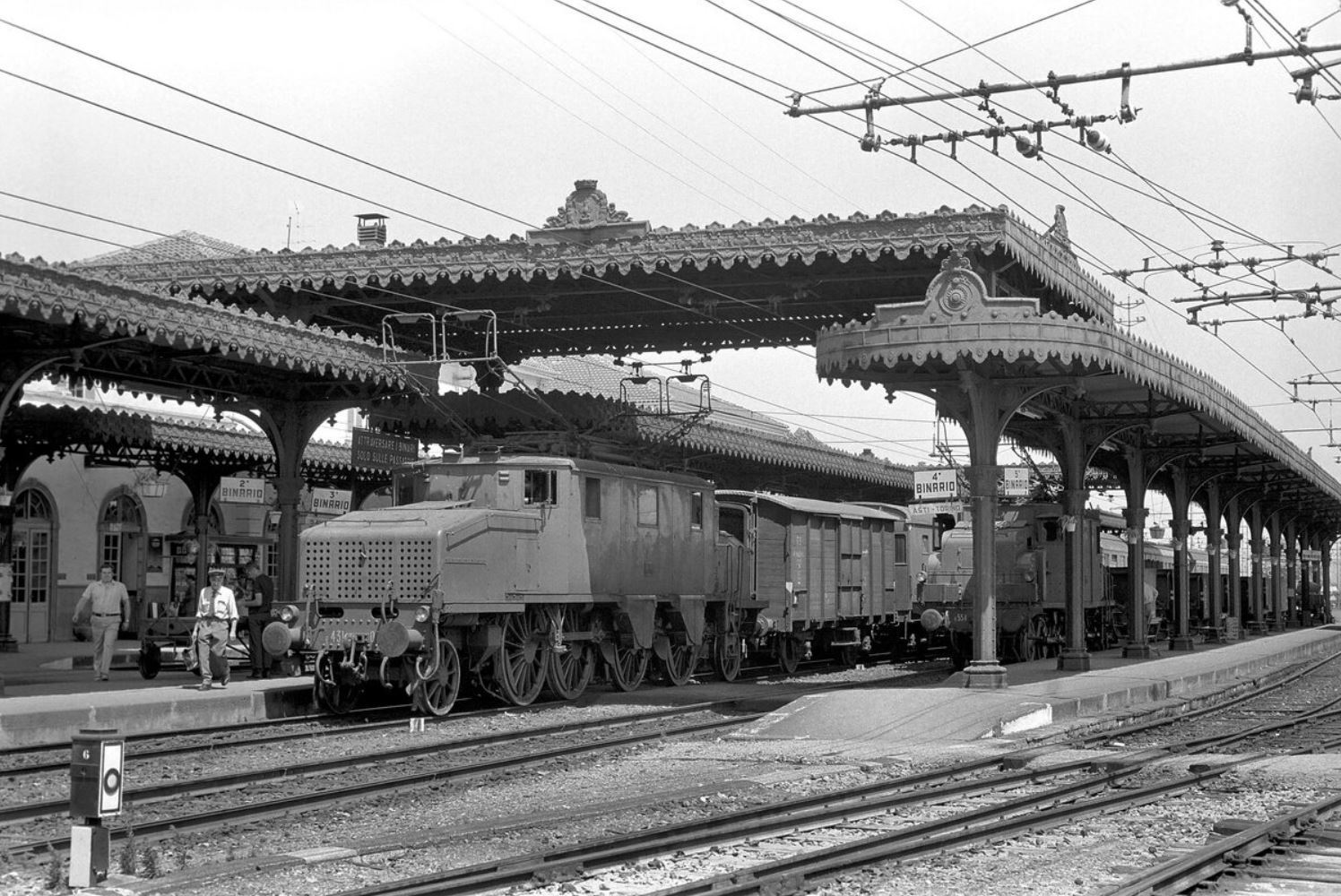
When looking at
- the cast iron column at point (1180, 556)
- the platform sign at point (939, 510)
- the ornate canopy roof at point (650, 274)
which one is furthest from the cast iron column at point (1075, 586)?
the cast iron column at point (1180, 556)

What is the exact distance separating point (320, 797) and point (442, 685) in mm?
6785

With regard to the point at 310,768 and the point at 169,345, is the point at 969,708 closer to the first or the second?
the point at 310,768

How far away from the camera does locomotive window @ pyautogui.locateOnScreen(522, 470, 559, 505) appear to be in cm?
1934

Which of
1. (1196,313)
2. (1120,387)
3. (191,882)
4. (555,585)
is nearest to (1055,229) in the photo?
(1196,313)

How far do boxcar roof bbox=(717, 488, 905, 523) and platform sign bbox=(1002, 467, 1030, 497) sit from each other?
338 centimetres

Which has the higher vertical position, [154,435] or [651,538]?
[154,435]

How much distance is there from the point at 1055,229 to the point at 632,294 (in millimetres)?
6946

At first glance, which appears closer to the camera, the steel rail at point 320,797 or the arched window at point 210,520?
the steel rail at point 320,797

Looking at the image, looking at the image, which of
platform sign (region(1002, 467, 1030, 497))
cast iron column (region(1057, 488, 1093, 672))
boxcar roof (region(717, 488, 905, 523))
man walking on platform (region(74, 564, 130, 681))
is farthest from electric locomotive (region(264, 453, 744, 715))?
cast iron column (region(1057, 488, 1093, 672))

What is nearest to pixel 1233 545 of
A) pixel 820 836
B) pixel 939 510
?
pixel 939 510

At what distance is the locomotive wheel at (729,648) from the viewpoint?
80.3ft

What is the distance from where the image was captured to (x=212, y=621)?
1888 cm

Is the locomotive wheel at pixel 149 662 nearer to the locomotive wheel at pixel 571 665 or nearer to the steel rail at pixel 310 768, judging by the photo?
the locomotive wheel at pixel 571 665

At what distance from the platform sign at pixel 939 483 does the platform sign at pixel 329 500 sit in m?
12.1
